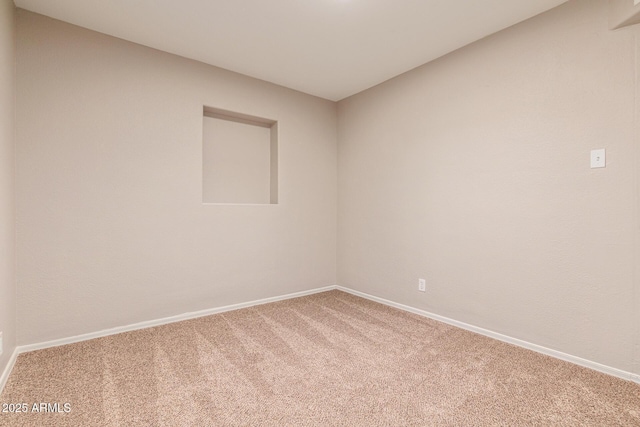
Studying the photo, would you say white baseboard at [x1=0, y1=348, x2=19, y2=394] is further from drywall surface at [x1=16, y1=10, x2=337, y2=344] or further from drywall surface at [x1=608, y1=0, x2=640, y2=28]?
drywall surface at [x1=608, y1=0, x2=640, y2=28]

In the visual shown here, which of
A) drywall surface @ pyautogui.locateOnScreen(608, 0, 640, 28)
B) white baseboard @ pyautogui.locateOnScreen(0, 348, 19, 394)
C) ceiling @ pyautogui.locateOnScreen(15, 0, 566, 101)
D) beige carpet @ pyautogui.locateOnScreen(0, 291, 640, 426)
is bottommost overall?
beige carpet @ pyautogui.locateOnScreen(0, 291, 640, 426)

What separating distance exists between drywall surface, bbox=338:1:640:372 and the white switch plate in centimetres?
3

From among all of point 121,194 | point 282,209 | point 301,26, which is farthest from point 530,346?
point 121,194

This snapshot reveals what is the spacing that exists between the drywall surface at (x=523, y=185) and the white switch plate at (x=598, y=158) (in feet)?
0.09

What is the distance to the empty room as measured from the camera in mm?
1781

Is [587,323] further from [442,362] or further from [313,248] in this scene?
[313,248]

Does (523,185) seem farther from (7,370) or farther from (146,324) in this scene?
(7,370)

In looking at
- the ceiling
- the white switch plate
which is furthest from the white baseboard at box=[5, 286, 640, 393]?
the ceiling

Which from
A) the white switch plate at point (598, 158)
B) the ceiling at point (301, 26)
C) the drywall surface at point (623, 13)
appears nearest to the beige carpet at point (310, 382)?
the white switch plate at point (598, 158)

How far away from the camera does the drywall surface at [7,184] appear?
184 cm

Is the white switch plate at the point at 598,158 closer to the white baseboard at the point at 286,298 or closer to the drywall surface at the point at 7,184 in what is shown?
the white baseboard at the point at 286,298

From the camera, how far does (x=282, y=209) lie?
3.56 metres

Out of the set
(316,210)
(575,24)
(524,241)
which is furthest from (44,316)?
(575,24)

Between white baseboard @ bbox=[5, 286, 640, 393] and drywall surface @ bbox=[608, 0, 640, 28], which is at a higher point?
drywall surface @ bbox=[608, 0, 640, 28]
